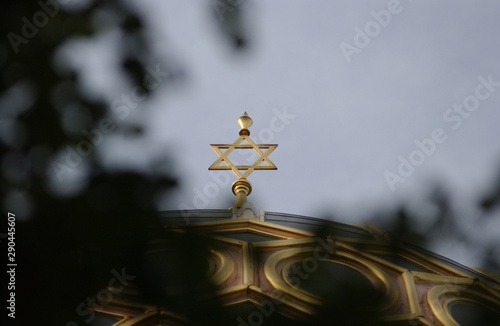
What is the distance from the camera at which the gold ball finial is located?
55.0ft

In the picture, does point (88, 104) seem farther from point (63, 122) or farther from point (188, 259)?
point (188, 259)

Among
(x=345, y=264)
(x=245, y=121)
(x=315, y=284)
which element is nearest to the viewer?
(x=315, y=284)

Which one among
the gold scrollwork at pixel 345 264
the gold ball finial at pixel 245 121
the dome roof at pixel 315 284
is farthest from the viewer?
the gold ball finial at pixel 245 121

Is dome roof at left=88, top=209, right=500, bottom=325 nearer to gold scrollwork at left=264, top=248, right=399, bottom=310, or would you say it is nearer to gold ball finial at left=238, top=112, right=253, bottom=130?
gold scrollwork at left=264, top=248, right=399, bottom=310

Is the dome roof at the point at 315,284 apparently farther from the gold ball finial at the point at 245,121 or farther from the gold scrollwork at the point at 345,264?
the gold ball finial at the point at 245,121

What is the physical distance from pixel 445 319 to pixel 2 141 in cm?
629

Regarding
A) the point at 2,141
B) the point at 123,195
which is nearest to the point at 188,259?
the point at 123,195

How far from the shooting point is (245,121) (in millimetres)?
16812

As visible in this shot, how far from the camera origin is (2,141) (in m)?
4.91

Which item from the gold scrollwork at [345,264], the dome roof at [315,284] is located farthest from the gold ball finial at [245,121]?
the gold scrollwork at [345,264]

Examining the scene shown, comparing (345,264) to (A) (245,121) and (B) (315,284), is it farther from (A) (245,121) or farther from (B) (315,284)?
(A) (245,121)

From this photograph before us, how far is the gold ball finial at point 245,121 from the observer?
16750 mm

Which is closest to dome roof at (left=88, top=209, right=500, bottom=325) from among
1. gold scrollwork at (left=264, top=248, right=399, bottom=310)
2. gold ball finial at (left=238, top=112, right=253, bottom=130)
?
gold scrollwork at (left=264, top=248, right=399, bottom=310)

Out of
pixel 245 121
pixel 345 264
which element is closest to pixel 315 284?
pixel 345 264
